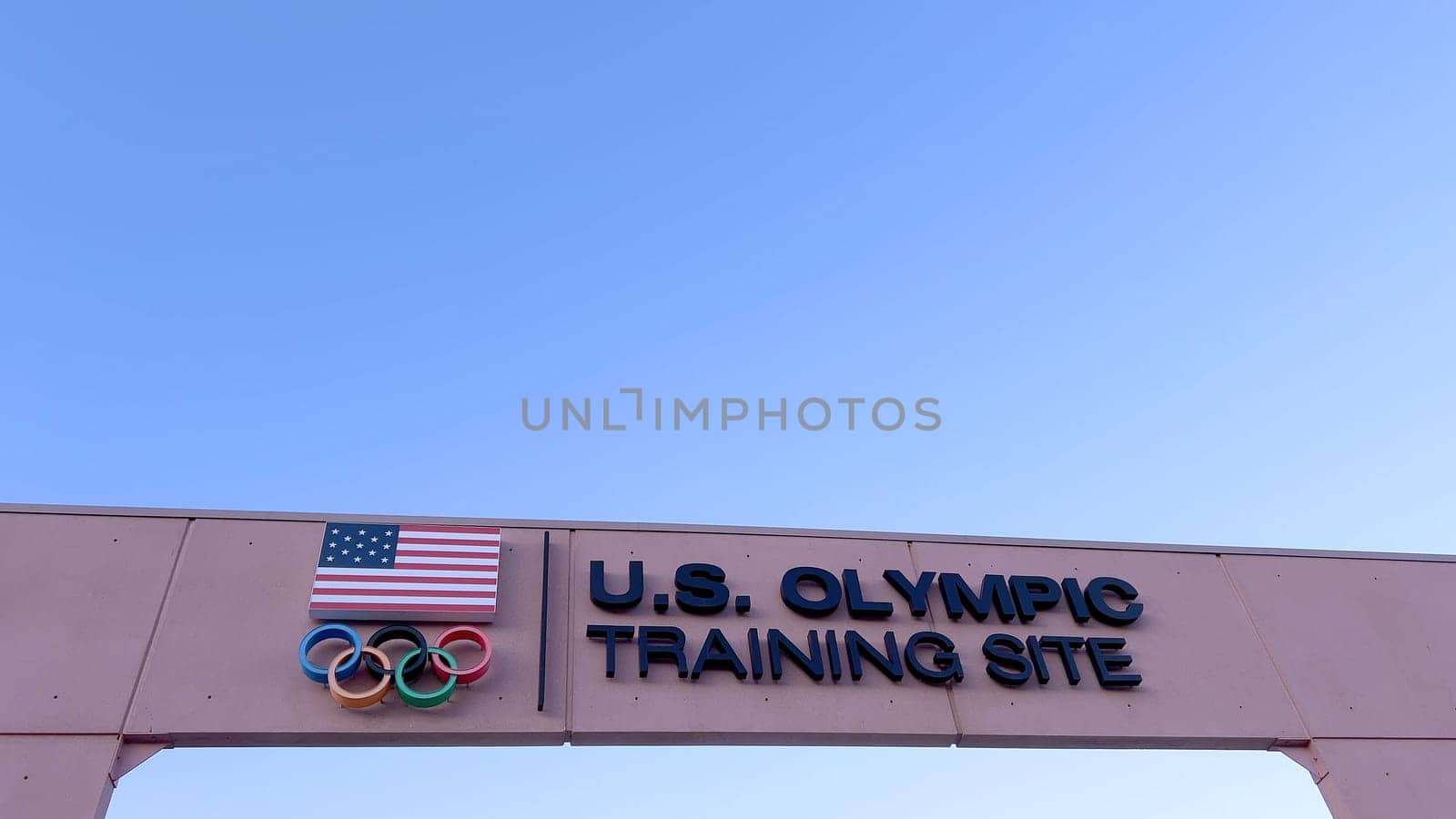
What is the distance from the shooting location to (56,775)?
8.02 meters

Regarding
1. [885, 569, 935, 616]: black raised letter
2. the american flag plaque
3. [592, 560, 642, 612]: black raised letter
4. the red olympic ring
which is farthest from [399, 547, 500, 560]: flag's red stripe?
[885, 569, 935, 616]: black raised letter

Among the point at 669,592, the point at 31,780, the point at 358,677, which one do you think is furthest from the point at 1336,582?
the point at 31,780

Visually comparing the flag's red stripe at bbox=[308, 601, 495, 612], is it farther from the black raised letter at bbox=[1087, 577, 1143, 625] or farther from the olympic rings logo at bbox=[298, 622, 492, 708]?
the black raised letter at bbox=[1087, 577, 1143, 625]

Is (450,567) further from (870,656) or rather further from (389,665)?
(870,656)

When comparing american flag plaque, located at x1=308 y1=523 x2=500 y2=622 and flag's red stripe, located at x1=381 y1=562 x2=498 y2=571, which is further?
flag's red stripe, located at x1=381 y1=562 x2=498 y2=571

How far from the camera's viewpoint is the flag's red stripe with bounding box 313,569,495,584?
9.38m

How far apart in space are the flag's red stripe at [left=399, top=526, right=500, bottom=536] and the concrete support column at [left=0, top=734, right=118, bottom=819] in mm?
2636

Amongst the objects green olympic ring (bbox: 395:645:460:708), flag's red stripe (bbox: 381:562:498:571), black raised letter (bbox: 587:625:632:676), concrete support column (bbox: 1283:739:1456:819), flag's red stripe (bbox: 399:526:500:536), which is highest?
flag's red stripe (bbox: 399:526:500:536)

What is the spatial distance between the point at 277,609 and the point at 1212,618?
27.2 ft

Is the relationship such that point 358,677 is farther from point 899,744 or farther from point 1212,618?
point 1212,618

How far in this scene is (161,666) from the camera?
876 centimetres

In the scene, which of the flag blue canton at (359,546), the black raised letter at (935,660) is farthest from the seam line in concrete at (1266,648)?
the flag blue canton at (359,546)

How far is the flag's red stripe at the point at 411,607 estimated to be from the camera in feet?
30.1

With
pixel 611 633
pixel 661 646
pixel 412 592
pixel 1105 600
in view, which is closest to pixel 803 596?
pixel 661 646
